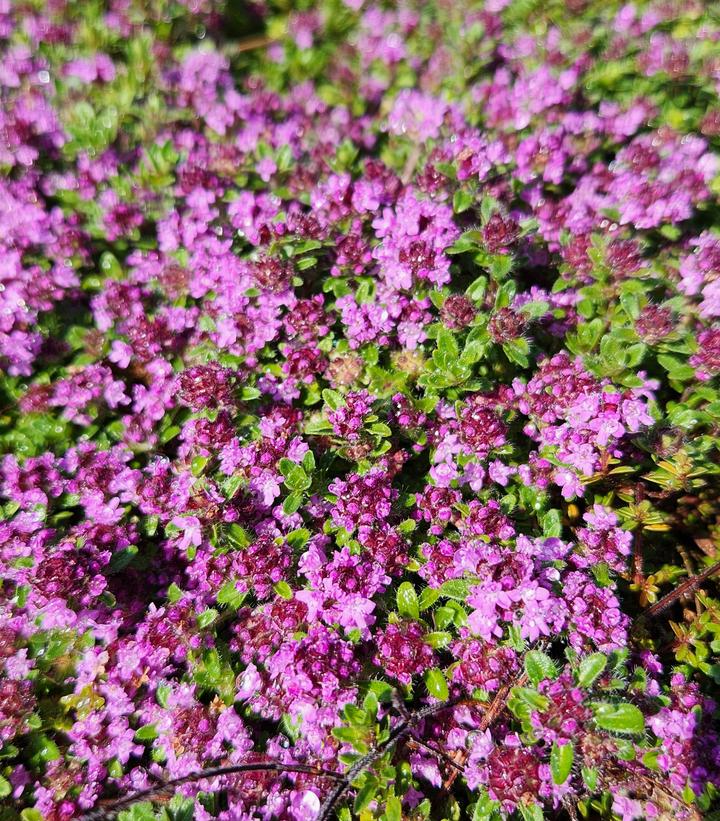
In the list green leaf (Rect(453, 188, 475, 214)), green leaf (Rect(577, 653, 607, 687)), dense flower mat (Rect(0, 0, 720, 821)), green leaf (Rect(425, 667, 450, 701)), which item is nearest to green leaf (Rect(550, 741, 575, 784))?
dense flower mat (Rect(0, 0, 720, 821))

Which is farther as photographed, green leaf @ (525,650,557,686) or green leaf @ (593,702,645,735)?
green leaf @ (525,650,557,686)

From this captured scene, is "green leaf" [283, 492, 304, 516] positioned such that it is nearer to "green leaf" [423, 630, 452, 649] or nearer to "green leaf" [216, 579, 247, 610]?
"green leaf" [216, 579, 247, 610]

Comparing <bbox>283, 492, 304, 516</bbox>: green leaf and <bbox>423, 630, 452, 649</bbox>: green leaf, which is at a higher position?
<bbox>283, 492, 304, 516</bbox>: green leaf

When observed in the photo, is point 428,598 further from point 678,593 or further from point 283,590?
point 678,593

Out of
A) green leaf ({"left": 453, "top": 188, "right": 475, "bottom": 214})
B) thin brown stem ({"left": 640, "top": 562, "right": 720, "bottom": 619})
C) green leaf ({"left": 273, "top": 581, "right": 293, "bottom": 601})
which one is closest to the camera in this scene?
green leaf ({"left": 273, "top": 581, "right": 293, "bottom": 601})

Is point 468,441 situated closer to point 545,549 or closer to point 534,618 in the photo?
point 545,549

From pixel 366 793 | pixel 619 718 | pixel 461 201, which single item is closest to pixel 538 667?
pixel 619 718
